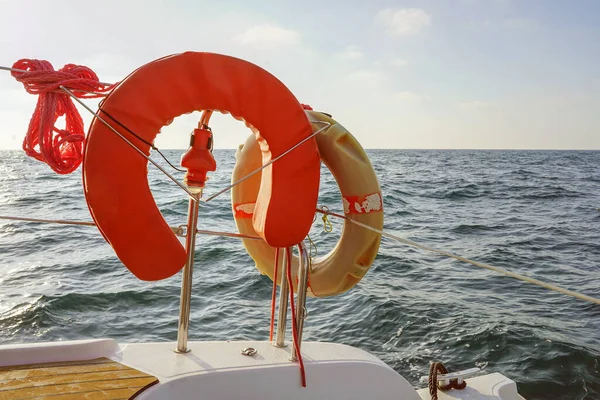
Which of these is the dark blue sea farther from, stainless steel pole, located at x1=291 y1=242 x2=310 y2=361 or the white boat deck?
stainless steel pole, located at x1=291 y1=242 x2=310 y2=361

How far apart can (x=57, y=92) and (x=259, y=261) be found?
117 cm

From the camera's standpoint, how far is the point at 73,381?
1878mm

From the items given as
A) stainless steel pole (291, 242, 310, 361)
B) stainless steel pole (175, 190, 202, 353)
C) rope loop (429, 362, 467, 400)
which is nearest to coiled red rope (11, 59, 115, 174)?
stainless steel pole (175, 190, 202, 353)

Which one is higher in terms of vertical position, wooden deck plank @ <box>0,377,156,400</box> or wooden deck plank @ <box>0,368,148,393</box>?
wooden deck plank @ <box>0,368,148,393</box>

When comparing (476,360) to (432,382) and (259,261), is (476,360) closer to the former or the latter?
(432,382)

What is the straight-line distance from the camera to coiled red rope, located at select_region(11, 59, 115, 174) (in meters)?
1.99

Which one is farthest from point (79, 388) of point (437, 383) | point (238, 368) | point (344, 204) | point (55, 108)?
point (437, 383)

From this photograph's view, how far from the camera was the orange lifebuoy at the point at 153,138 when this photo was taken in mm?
1865

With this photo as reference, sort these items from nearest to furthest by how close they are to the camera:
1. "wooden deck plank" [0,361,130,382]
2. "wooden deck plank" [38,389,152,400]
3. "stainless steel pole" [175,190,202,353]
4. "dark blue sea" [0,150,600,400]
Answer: "wooden deck plank" [38,389,152,400], "wooden deck plank" [0,361,130,382], "stainless steel pole" [175,190,202,353], "dark blue sea" [0,150,600,400]

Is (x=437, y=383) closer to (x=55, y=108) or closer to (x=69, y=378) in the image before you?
(x=69, y=378)

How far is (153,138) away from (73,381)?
0.83 metres

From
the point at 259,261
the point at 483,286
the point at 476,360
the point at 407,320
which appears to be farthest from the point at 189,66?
the point at 483,286

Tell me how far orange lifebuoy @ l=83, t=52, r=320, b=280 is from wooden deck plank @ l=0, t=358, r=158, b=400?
0.33 metres

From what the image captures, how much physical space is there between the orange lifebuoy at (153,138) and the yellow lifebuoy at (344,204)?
40 centimetres
